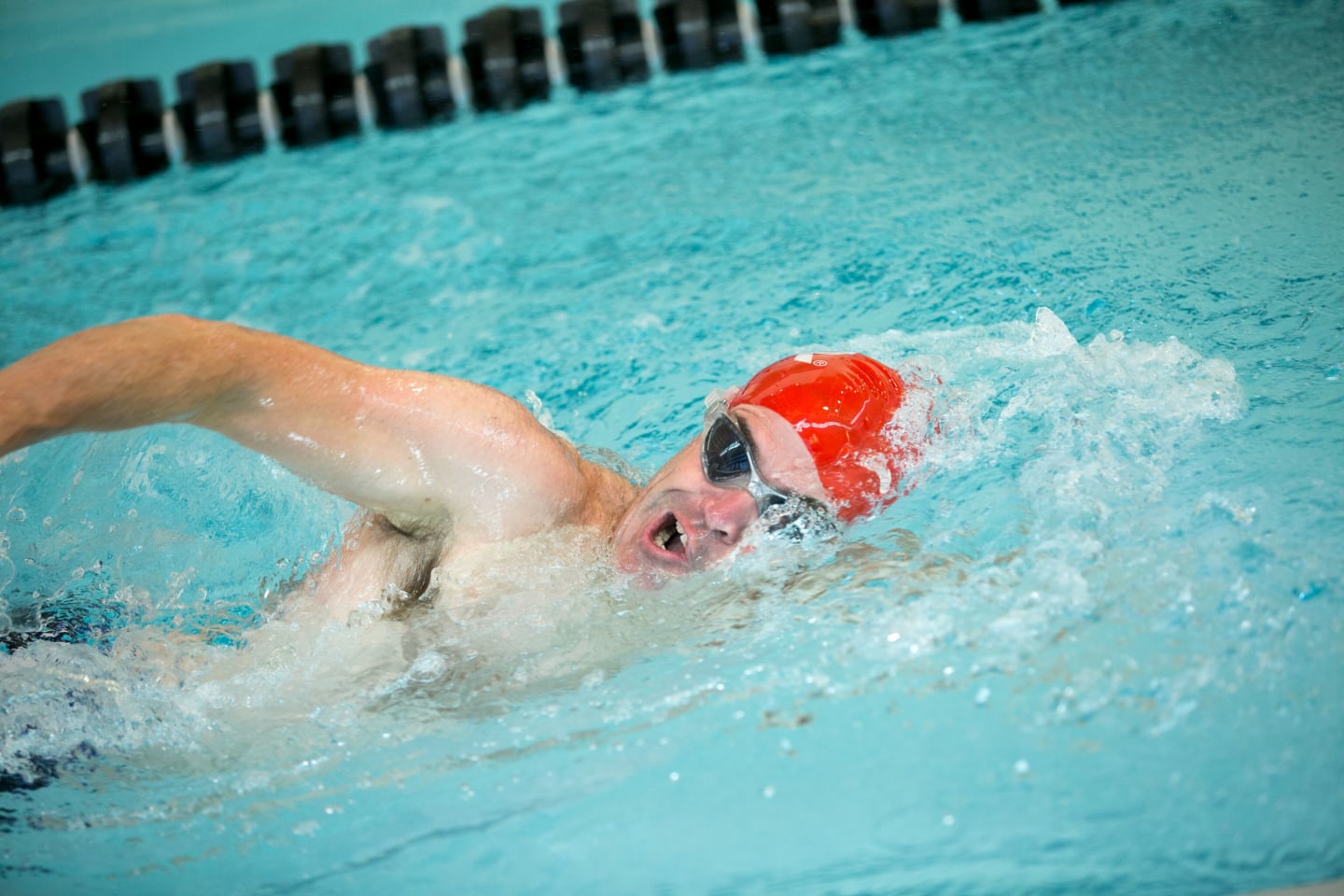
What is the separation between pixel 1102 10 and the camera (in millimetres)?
5488

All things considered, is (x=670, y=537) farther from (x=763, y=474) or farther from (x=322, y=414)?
(x=322, y=414)

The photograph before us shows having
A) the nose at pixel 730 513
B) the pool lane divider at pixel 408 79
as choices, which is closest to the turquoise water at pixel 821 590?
the nose at pixel 730 513

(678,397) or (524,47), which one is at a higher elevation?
(524,47)

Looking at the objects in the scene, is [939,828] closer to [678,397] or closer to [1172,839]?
[1172,839]

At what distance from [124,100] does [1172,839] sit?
533 cm

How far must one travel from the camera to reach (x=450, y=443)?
1.95 m

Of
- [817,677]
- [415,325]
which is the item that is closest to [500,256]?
[415,325]

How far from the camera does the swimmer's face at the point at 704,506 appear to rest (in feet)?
7.03

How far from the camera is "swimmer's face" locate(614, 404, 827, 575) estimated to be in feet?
7.03

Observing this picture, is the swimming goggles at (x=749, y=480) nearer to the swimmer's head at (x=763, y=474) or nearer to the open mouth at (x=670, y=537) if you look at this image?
the swimmer's head at (x=763, y=474)

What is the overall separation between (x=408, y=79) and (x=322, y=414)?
12.9 ft

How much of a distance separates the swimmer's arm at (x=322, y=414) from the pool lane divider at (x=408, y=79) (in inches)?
148

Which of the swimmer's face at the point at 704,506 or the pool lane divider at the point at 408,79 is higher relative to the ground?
the pool lane divider at the point at 408,79

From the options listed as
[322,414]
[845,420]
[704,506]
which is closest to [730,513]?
[704,506]
